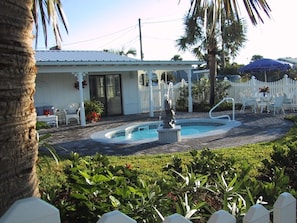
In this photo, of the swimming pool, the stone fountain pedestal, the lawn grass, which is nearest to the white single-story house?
the swimming pool

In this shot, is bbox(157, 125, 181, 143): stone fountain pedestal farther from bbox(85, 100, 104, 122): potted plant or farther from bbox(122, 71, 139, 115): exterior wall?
bbox(122, 71, 139, 115): exterior wall

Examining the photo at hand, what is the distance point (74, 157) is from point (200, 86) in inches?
717

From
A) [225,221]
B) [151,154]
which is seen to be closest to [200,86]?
[151,154]

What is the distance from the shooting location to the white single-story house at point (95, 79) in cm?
1565

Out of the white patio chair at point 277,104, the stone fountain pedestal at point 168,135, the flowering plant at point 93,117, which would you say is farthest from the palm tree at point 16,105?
the white patio chair at point 277,104

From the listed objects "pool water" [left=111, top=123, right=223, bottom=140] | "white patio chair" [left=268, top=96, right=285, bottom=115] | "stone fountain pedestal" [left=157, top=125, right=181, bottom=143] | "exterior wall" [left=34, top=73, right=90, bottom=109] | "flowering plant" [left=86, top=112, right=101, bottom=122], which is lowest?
"pool water" [left=111, top=123, right=223, bottom=140]

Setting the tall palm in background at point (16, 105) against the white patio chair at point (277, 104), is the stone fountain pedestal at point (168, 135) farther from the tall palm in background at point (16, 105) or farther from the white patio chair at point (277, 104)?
the tall palm in background at point (16, 105)

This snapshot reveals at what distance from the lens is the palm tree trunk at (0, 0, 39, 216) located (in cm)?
147

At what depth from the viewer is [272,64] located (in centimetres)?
2011

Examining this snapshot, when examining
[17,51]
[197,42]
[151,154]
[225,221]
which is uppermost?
[197,42]

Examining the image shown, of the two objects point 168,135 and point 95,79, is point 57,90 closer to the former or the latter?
point 95,79

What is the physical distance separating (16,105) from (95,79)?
17537 mm

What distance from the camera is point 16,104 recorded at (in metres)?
1.53

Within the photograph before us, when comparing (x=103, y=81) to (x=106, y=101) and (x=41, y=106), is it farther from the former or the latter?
(x=41, y=106)
